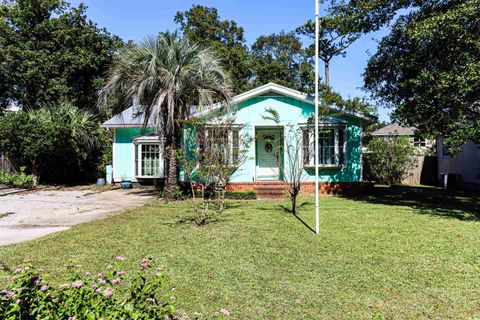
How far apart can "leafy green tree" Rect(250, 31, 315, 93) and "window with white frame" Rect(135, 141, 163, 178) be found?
17.8 m

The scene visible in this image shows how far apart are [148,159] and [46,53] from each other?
11.8m

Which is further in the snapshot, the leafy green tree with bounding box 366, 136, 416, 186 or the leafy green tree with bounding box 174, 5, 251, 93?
the leafy green tree with bounding box 174, 5, 251, 93

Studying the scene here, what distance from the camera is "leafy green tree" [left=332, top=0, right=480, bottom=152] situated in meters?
9.45

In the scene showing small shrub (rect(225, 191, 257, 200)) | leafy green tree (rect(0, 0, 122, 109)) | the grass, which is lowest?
the grass

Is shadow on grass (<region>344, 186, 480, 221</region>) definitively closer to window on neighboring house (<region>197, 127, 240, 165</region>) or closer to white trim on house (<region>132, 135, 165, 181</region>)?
window on neighboring house (<region>197, 127, 240, 165</region>)

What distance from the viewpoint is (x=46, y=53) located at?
929 inches

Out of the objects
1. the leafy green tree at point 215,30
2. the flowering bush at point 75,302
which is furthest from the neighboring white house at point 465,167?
the leafy green tree at point 215,30

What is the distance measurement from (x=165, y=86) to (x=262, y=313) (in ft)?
31.6

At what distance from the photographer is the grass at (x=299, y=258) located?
408cm

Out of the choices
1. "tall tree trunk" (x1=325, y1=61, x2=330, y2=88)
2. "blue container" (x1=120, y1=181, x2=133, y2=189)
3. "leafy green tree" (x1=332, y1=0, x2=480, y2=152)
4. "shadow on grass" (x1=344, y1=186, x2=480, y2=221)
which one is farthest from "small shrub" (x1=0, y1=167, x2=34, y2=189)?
"tall tree trunk" (x1=325, y1=61, x2=330, y2=88)

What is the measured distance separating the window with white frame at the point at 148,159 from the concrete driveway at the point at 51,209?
1397mm

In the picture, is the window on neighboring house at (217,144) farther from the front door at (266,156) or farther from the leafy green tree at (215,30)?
the leafy green tree at (215,30)

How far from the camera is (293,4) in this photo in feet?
30.7

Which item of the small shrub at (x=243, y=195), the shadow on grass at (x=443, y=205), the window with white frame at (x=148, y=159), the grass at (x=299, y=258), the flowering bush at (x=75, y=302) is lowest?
the grass at (x=299, y=258)
